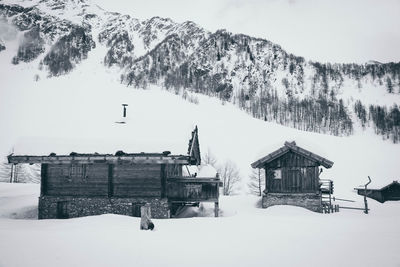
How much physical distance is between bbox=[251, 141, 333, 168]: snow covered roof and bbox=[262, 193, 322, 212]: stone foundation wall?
2.27m

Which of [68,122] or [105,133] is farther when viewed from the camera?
[68,122]

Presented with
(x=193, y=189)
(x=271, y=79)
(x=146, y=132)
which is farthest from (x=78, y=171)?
(x=271, y=79)

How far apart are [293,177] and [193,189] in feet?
24.1

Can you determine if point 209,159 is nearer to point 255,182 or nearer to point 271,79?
point 255,182

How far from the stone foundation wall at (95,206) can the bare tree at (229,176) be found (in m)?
28.8

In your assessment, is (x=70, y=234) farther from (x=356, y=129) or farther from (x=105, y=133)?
(x=356, y=129)

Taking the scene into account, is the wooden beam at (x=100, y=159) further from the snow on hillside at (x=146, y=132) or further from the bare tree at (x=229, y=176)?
the bare tree at (x=229, y=176)

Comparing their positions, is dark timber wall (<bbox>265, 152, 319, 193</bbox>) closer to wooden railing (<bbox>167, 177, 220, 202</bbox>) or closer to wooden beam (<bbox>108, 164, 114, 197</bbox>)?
wooden railing (<bbox>167, 177, 220, 202</bbox>)

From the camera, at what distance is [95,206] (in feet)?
65.4

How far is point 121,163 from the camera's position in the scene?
1969cm

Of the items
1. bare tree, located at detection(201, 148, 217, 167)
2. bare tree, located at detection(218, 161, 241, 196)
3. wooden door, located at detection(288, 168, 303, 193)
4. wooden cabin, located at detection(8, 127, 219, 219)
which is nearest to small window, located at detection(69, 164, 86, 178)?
wooden cabin, located at detection(8, 127, 219, 219)

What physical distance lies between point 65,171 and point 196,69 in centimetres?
16116

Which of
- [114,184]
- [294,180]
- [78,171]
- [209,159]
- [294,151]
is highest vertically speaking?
[294,151]

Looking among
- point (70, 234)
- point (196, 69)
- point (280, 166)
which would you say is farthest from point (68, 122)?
point (196, 69)
